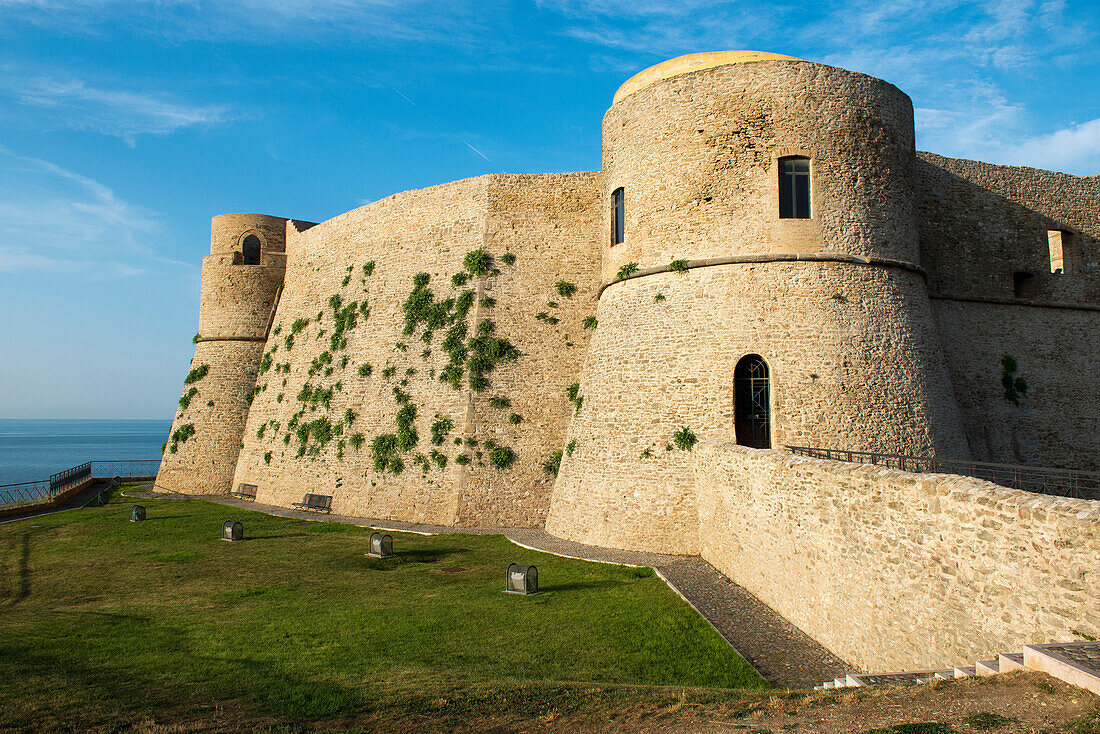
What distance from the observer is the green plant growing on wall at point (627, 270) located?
16.7 metres

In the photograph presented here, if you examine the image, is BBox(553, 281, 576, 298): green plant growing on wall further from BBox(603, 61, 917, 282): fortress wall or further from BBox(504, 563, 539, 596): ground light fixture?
BBox(504, 563, 539, 596): ground light fixture

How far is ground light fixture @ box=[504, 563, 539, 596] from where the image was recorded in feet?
39.6

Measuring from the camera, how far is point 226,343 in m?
Answer: 30.0

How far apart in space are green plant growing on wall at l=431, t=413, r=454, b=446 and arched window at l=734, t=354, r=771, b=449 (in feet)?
29.5

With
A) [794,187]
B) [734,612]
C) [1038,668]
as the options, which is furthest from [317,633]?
[794,187]

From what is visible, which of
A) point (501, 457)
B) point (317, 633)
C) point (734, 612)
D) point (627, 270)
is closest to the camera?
point (317, 633)

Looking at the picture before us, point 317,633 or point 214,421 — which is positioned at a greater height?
point 214,421

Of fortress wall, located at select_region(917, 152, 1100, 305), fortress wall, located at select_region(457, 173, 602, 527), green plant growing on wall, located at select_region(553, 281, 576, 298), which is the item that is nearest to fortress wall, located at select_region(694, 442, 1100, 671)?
fortress wall, located at select_region(457, 173, 602, 527)

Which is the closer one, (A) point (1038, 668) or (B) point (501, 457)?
(A) point (1038, 668)

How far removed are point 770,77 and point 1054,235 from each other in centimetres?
1228

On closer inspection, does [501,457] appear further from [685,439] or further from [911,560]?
[911,560]

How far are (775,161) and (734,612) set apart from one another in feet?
32.2

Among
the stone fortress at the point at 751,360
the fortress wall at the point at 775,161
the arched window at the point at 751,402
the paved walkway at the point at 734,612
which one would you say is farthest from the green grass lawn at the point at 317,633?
the fortress wall at the point at 775,161

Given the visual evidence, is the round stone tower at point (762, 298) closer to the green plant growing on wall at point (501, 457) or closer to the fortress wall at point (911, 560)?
the fortress wall at point (911, 560)
